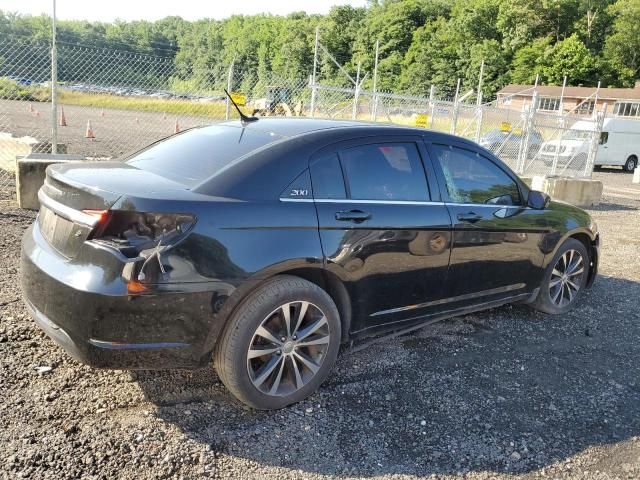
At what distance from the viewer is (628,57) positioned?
243 ft

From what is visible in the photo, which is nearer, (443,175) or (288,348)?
(288,348)

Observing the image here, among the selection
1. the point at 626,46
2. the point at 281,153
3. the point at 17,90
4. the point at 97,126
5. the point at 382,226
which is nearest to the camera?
the point at 281,153

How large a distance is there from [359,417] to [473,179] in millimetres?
2076

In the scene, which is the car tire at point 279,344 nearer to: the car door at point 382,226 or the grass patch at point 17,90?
the car door at point 382,226

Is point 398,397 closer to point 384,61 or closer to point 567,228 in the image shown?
point 567,228

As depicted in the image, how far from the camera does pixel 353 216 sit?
336 centimetres

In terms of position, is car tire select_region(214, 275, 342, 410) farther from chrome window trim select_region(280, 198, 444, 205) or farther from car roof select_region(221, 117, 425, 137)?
car roof select_region(221, 117, 425, 137)

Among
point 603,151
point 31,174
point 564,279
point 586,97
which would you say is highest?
point 586,97

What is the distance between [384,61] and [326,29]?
33.4 feet

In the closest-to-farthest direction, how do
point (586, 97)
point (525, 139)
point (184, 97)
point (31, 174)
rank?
point (31, 174)
point (184, 97)
point (525, 139)
point (586, 97)

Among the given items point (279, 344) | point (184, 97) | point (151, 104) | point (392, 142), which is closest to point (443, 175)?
point (392, 142)

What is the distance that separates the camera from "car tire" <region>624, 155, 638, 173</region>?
25000 mm

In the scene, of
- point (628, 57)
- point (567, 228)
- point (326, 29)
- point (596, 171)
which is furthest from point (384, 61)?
point (567, 228)

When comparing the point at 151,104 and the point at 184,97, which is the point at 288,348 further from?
the point at 151,104
